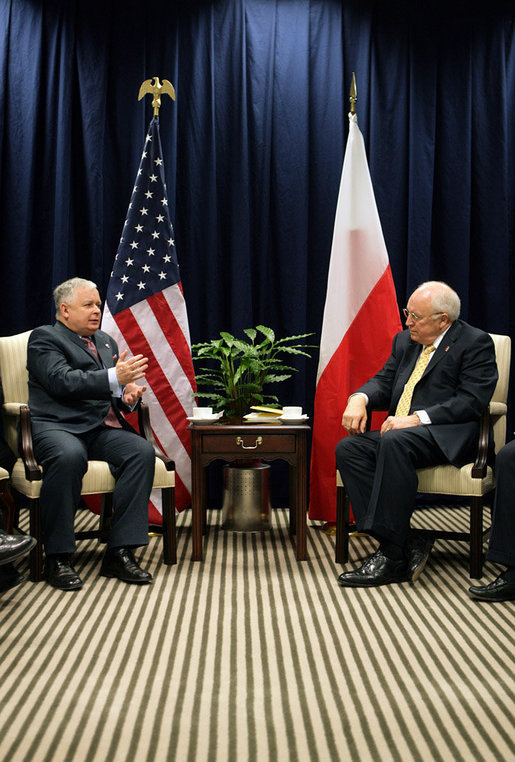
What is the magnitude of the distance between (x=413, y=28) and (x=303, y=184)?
3.77 ft

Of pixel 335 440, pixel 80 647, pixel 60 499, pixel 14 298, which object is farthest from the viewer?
pixel 14 298

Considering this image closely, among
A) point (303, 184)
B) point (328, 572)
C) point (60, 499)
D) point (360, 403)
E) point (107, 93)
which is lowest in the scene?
point (328, 572)

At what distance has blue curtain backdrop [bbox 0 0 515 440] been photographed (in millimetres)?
4453

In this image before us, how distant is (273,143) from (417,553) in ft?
8.54

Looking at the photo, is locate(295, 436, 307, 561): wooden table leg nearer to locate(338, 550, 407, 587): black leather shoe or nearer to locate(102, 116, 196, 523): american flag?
locate(338, 550, 407, 587): black leather shoe

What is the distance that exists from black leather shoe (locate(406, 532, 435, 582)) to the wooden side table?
0.48 meters

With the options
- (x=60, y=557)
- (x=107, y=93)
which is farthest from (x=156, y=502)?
(x=107, y=93)

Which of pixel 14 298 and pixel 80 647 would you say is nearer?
pixel 80 647

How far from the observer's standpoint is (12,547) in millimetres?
2771

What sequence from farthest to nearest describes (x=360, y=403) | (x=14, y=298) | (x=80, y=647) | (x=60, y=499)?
(x=14, y=298)
(x=360, y=403)
(x=60, y=499)
(x=80, y=647)

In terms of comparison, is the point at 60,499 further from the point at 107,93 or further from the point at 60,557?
→ the point at 107,93

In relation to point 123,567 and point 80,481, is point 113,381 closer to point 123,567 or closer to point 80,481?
point 80,481

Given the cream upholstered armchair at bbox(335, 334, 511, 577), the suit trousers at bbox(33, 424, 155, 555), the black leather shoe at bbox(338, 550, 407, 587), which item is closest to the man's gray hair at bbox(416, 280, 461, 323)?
the cream upholstered armchair at bbox(335, 334, 511, 577)

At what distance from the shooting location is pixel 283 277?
4.60 metres
